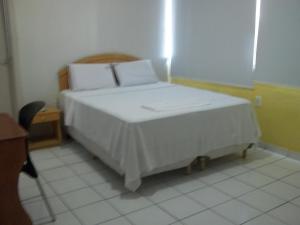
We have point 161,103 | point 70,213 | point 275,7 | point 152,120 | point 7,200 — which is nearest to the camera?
point 7,200

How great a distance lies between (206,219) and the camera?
2.17m

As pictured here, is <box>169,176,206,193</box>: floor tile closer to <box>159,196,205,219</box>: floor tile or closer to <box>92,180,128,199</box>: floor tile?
<box>159,196,205,219</box>: floor tile

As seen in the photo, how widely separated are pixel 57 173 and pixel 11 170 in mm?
1161

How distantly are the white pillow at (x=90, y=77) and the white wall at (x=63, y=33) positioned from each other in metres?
0.22

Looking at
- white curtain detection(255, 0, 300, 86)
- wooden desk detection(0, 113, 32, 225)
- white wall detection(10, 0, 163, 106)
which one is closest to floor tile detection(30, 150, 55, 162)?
white wall detection(10, 0, 163, 106)

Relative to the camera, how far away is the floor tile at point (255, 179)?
2.70 metres

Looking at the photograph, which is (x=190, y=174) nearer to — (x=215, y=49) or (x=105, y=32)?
(x=215, y=49)

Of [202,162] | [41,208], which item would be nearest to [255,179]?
[202,162]

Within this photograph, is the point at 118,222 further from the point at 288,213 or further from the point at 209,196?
the point at 288,213

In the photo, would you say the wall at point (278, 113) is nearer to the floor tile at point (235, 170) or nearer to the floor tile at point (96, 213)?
the floor tile at point (235, 170)

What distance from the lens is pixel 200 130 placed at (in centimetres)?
276

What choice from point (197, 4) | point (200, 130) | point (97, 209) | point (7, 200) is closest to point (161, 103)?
point (200, 130)

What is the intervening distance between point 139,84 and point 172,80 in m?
0.83

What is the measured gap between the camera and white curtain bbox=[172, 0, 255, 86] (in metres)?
3.61
